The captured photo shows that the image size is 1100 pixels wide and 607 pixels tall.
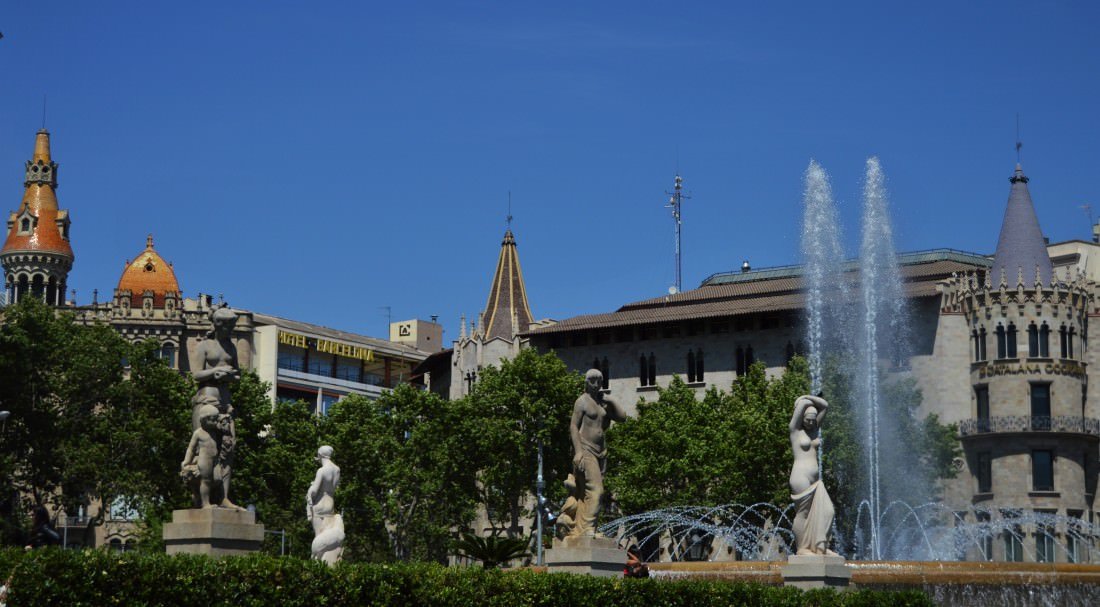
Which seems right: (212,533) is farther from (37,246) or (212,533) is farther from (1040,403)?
(37,246)

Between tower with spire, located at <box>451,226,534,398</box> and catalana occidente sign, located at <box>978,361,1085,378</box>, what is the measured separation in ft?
104

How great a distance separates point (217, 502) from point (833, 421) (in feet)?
A: 170

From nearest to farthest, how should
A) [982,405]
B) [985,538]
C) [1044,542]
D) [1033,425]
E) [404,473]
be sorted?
1. [404,473]
2. [1044,542]
3. [985,538]
4. [1033,425]
5. [982,405]

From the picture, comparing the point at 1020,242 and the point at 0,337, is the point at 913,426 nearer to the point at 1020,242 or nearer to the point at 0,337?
the point at 1020,242

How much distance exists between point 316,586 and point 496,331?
8555cm

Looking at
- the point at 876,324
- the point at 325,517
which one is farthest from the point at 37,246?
the point at 325,517

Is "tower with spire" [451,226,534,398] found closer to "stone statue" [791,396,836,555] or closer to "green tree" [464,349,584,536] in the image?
"green tree" [464,349,584,536]

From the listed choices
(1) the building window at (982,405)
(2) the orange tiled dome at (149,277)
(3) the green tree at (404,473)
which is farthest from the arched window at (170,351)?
(1) the building window at (982,405)

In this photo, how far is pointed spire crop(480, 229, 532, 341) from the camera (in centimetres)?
10706

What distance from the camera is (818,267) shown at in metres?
82.5

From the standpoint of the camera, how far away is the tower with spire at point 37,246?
123688 millimetres

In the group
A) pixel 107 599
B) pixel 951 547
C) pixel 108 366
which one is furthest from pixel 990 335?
pixel 107 599

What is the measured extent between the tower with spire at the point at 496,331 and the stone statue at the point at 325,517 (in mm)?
75530

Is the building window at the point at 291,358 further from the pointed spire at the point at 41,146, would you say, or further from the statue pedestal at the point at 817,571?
the statue pedestal at the point at 817,571
